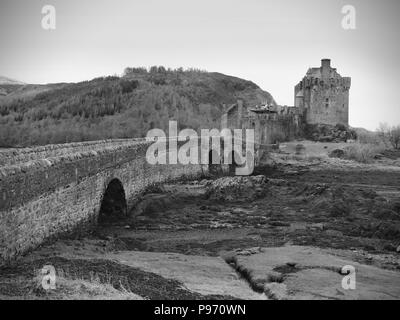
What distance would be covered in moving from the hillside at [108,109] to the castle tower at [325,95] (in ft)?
38.0

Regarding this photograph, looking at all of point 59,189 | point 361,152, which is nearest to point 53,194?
point 59,189

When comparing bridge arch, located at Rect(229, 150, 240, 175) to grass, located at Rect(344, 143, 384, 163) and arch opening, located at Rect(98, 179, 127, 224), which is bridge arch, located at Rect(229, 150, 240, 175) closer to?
grass, located at Rect(344, 143, 384, 163)

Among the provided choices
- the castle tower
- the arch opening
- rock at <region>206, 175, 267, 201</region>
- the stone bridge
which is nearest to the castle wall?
the stone bridge

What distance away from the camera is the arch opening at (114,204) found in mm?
24984

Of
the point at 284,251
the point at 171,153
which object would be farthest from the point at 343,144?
the point at 284,251

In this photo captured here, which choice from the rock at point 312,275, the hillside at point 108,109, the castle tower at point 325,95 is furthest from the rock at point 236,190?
the castle tower at point 325,95

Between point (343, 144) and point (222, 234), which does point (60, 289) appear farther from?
point (343, 144)

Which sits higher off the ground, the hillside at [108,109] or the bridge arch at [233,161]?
the hillside at [108,109]

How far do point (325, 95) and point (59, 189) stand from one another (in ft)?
174

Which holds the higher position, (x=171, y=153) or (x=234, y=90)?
(x=234, y=90)

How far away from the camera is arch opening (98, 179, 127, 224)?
82.0ft

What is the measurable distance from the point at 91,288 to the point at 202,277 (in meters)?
3.67

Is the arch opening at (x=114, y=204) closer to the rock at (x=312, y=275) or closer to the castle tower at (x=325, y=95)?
the rock at (x=312, y=275)

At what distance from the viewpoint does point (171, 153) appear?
3606cm
